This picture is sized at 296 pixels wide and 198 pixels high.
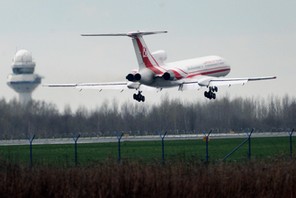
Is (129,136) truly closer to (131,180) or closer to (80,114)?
(80,114)

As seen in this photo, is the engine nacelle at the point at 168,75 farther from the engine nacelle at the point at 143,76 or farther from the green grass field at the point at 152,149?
the green grass field at the point at 152,149

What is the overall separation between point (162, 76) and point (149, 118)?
2826cm

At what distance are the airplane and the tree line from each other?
15.0 meters

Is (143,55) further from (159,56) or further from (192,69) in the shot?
(192,69)

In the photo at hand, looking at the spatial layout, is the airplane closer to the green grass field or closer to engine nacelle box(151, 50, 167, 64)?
engine nacelle box(151, 50, 167, 64)

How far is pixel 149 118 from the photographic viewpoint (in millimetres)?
141875

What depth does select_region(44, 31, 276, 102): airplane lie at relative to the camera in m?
114

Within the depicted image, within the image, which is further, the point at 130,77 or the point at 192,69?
the point at 192,69

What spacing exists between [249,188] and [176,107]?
93.5 meters

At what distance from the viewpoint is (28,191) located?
47906 millimetres

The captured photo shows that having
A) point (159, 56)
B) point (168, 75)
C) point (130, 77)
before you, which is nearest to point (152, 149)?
point (130, 77)

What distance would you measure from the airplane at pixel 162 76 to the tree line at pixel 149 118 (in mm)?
15005

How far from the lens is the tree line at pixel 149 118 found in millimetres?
133875

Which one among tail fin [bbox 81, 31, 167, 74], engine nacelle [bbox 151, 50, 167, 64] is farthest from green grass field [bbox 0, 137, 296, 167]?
engine nacelle [bbox 151, 50, 167, 64]
